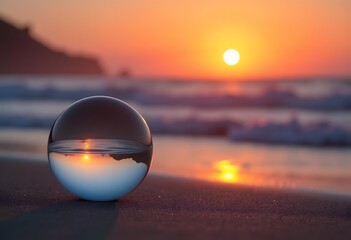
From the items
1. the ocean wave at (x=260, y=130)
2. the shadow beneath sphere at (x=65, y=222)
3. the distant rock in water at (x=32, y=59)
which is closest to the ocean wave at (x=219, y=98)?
the distant rock in water at (x=32, y=59)

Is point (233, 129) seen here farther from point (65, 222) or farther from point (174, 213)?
point (65, 222)

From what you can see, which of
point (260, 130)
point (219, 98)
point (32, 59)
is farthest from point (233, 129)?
point (32, 59)

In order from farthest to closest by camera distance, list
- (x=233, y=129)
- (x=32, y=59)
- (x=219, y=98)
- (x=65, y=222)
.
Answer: (x=32, y=59) < (x=219, y=98) < (x=233, y=129) < (x=65, y=222)

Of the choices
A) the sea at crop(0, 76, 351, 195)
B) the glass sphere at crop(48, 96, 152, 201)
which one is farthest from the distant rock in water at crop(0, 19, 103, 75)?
the glass sphere at crop(48, 96, 152, 201)

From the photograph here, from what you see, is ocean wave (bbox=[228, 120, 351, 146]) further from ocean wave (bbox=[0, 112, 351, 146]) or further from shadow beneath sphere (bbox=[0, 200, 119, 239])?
shadow beneath sphere (bbox=[0, 200, 119, 239])

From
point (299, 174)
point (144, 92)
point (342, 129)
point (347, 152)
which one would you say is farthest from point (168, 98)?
point (299, 174)

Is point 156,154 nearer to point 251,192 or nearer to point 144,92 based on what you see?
point 251,192
